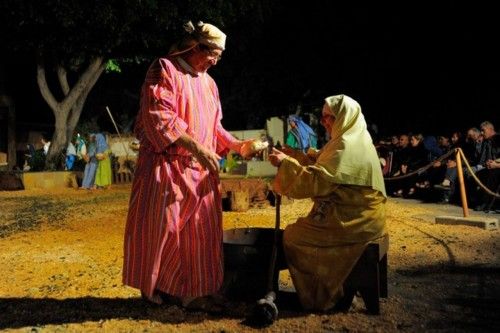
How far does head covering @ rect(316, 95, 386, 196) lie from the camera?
3865 millimetres

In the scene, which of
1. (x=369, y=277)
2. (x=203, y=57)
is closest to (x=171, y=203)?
(x=203, y=57)

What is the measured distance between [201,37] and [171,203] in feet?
4.28

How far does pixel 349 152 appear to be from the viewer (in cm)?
389

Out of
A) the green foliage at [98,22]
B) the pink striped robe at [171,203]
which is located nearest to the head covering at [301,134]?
the green foliage at [98,22]

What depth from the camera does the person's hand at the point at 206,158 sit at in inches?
146

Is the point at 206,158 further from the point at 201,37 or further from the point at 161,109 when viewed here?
the point at 201,37

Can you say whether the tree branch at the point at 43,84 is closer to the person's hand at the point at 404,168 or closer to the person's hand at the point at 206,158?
the person's hand at the point at 404,168

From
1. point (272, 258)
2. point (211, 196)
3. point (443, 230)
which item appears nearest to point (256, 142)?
point (211, 196)

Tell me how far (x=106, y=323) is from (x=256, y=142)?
188cm

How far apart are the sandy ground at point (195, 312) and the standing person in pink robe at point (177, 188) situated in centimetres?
40

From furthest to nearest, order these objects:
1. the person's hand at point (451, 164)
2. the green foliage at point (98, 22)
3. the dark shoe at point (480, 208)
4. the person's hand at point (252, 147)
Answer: the green foliage at point (98, 22), the person's hand at point (451, 164), the dark shoe at point (480, 208), the person's hand at point (252, 147)

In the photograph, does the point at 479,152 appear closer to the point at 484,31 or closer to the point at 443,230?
the point at 443,230

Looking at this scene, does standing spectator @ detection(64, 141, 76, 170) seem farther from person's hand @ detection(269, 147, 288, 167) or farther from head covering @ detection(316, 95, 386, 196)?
head covering @ detection(316, 95, 386, 196)

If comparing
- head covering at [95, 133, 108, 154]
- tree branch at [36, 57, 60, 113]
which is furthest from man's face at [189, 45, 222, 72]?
tree branch at [36, 57, 60, 113]
